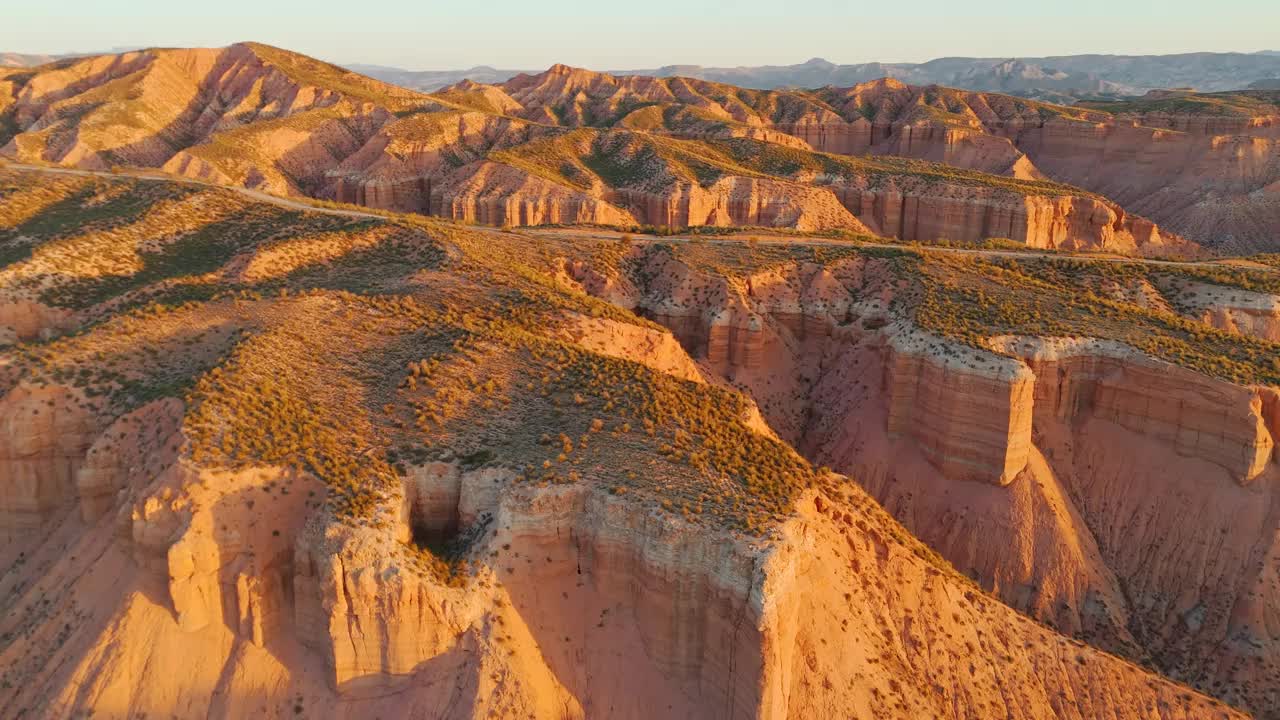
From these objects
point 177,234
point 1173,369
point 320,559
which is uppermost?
point 177,234

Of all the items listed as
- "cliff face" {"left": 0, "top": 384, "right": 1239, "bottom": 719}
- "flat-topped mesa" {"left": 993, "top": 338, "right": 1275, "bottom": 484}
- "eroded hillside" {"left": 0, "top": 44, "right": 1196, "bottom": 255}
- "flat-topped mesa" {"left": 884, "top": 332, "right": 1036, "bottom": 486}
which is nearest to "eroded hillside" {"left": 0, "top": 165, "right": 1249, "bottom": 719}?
"cliff face" {"left": 0, "top": 384, "right": 1239, "bottom": 719}

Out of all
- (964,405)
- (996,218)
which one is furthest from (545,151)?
(964,405)

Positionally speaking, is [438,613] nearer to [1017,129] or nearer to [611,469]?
[611,469]

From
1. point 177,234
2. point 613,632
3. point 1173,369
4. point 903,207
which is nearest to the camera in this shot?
point 613,632

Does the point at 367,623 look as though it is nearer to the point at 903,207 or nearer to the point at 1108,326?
the point at 1108,326

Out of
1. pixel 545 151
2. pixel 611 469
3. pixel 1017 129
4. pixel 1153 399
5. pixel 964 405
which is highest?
pixel 1017 129

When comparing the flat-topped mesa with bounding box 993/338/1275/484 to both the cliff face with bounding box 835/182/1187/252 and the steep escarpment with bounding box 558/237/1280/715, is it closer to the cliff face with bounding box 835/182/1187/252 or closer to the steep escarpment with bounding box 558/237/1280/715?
the steep escarpment with bounding box 558/237/1280/715

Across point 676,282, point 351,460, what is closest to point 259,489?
point 351,460
